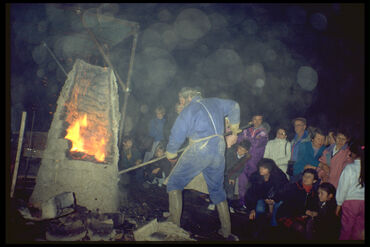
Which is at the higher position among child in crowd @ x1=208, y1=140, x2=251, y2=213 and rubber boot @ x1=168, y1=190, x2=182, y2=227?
child in crowd @ x1=208, y1=140, x2=251, y2=213

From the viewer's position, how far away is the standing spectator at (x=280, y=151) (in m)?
5.15

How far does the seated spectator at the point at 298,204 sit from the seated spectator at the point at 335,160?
38 centimetres

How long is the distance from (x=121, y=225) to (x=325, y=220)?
3.63 meters

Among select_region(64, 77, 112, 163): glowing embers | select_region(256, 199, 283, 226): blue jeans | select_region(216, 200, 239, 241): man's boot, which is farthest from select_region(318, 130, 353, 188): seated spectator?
select_region(64, 77, 112, 163): glowing embers

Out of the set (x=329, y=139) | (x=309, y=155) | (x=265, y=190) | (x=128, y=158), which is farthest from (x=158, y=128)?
(x=329, y=139)

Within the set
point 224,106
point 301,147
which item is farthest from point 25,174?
point 301,147

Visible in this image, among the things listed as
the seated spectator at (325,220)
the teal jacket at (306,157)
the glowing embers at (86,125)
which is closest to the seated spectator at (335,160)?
the teal jacket at (306,157)

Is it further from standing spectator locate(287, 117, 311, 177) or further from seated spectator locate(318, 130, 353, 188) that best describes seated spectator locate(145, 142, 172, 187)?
seated spectator locate(318, 130, 353, 188)

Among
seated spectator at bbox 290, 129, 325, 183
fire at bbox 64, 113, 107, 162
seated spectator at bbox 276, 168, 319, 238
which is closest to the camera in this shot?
seated spectator at bbox 276, 168, 319, 238

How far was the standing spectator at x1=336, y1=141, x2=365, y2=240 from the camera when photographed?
121 inches

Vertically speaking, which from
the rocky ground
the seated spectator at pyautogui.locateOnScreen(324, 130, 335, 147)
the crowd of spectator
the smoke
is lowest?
the rocky ground

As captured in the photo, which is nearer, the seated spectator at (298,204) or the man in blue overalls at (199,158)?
the man in blue overalls at (199,158)

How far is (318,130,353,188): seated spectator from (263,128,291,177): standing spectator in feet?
2.38

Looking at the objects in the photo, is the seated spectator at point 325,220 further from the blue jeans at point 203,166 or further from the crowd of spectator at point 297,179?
the blue jeans at point 203,166
